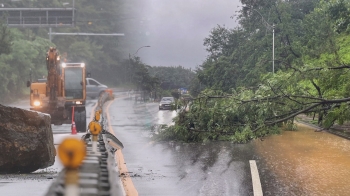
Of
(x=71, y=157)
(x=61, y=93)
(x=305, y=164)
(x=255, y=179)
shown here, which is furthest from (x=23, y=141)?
(x=61, y=93)

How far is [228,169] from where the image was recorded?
37.6ft

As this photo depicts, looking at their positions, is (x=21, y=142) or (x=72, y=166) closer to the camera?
(x=72, y=166)

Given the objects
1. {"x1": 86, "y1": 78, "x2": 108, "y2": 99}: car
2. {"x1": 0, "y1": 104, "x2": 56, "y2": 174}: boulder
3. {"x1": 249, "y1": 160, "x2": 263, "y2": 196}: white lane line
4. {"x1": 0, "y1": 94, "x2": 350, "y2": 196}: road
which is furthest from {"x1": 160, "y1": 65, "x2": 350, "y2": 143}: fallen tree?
{"x1": 86, "y1": 78, "x2": 108, "y2": 99}: car

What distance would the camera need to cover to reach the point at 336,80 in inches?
739

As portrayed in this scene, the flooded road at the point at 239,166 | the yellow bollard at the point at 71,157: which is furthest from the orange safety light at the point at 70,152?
the flooded road at the point at 239,166

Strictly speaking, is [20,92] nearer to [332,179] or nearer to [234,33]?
[234,33]

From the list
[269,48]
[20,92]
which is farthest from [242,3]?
[20,92]

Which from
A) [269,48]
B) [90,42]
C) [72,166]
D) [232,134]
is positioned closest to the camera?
[72,166]

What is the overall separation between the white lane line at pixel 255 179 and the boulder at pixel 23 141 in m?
4.07

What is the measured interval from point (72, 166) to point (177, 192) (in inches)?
251

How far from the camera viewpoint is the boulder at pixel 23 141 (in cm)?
1086

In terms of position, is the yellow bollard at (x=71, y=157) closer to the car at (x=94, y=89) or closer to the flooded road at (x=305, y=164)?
the flooded road at (x=305, y=164)

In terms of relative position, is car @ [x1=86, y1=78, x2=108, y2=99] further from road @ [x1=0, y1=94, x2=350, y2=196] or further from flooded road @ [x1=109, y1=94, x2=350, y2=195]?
road @ [x1=0, y1=94, x2=350, y2=196]

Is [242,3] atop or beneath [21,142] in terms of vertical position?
atop
